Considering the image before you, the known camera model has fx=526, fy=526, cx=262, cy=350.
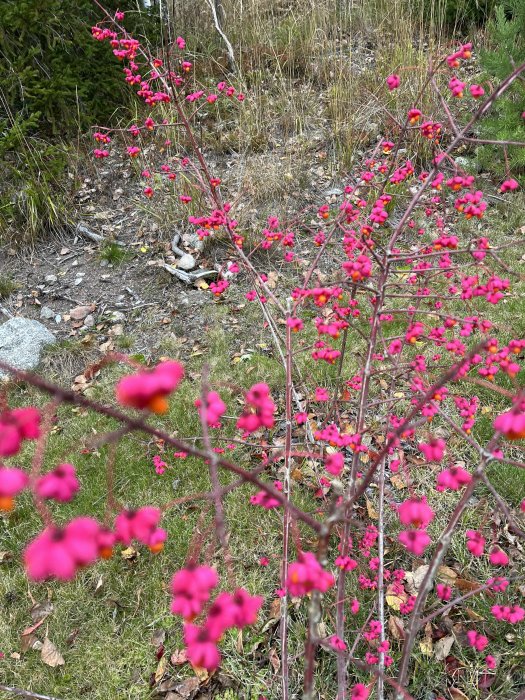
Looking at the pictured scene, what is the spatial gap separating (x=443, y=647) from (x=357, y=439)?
113 centimetres

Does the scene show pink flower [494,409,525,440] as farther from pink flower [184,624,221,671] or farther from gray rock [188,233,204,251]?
gray rock [188,233,204,251]

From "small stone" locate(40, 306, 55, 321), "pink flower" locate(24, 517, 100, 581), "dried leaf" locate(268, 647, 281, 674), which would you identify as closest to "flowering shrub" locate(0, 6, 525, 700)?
"pink flower" locate(24, 517, 100, 581)

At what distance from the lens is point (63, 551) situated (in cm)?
54

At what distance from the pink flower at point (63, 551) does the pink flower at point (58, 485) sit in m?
0.04

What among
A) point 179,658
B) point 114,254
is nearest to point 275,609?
point 179,658

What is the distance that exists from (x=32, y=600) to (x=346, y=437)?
5.92ft

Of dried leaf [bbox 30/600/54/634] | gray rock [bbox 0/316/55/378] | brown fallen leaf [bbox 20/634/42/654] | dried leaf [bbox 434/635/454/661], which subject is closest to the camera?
dried leaf [bbox 434/635/454/661]

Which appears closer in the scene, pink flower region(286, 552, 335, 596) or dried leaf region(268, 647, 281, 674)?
pink flower region(286, 552, 335, 596)

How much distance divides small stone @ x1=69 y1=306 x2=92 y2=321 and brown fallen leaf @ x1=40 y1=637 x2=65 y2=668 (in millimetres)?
2451

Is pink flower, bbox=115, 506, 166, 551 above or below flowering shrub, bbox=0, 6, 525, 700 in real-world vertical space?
above

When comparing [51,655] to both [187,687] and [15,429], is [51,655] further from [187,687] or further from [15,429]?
[15,429]

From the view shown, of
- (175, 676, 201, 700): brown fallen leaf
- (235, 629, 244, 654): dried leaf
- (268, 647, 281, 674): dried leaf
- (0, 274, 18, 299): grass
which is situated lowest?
(175, 676, 201, 700): brown fallen leaf

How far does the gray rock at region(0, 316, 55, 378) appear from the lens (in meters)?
3.68

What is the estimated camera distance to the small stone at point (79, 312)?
4.14 m
